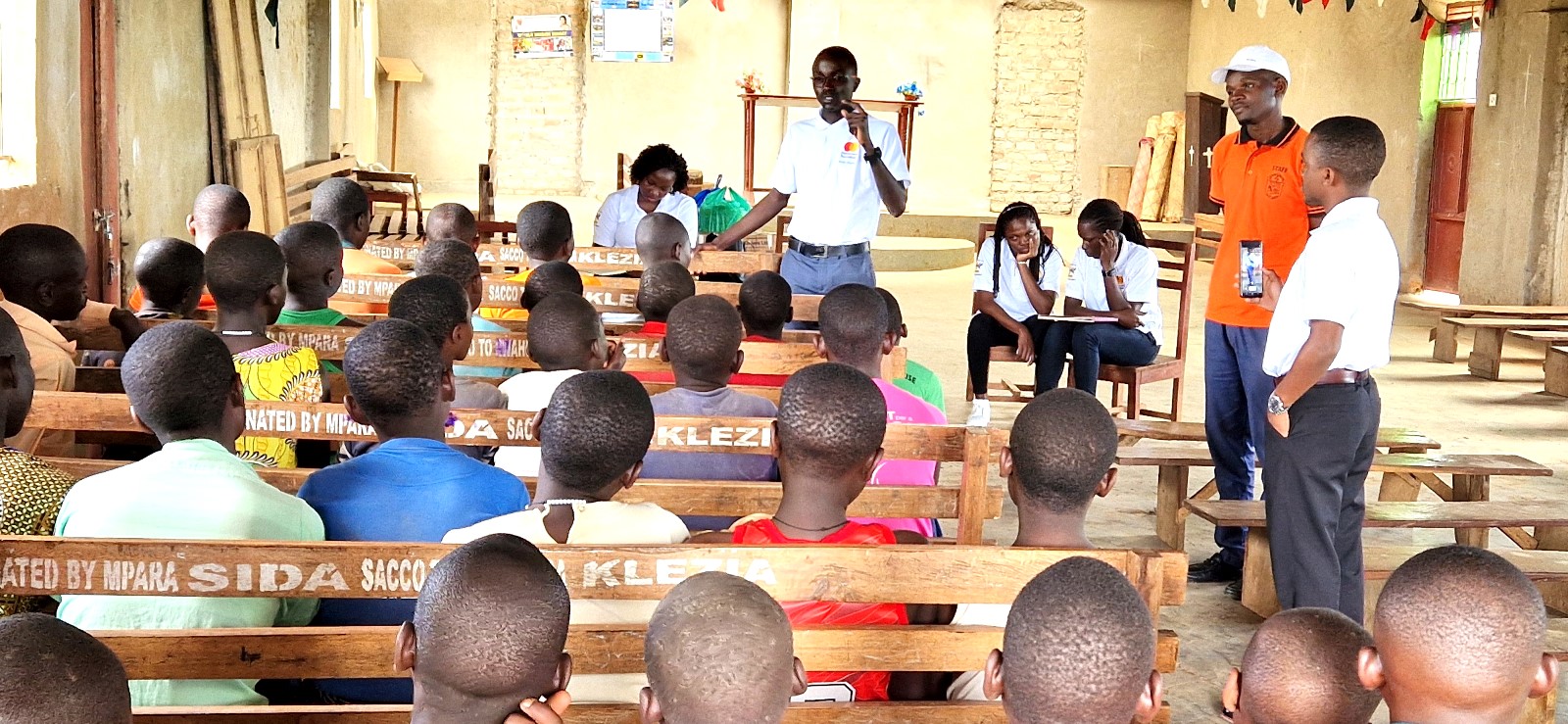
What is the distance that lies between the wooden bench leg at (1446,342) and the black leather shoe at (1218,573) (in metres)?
5.69

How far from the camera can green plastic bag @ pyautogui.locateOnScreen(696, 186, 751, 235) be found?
29.4 ft

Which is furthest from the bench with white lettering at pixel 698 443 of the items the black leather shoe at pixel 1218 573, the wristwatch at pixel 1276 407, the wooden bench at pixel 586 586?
the black leather shoe at pixel 1218 573

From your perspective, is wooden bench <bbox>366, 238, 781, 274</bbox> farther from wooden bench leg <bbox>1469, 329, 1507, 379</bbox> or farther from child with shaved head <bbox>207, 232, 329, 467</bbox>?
wooden bench leg <bbox>1469, 329, 1507, 379</bbox>

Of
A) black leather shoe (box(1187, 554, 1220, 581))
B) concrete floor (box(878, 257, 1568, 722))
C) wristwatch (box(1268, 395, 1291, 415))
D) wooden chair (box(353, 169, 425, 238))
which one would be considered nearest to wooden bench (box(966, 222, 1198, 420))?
concrete floor (box(878, 257, 1568, 722))

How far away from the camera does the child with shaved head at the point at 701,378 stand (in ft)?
11.5

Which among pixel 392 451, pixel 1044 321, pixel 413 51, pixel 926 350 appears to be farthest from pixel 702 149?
pixel 392 451

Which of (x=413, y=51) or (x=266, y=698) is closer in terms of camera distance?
(x=266, y=698)

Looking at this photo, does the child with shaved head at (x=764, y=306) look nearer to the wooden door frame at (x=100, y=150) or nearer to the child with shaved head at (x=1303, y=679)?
the child with shaved head at (x=1303, y=679)

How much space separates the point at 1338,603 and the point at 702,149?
1487 cm

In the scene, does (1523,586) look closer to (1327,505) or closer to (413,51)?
(1327,505)

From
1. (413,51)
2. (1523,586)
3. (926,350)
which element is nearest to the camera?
(1523,586)

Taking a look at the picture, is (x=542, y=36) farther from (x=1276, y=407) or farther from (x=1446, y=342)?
(x=1276, y=407)

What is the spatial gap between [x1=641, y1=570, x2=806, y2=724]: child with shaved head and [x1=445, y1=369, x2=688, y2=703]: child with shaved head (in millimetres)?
710

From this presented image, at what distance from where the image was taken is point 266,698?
7.76 feet
